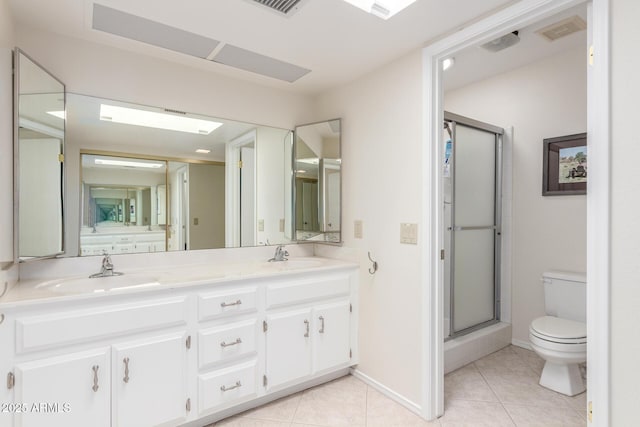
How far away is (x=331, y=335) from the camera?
2324 millimetres

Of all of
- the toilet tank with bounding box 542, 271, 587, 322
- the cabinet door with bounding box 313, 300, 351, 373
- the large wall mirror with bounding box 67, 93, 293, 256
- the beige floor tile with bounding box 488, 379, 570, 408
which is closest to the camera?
the large wall mirror with bounding box 67, 93, 293, 256

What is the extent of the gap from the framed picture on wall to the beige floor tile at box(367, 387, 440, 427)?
2.09 m

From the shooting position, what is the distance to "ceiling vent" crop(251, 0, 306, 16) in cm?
159

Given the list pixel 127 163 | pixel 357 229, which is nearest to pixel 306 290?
pixel 357 229

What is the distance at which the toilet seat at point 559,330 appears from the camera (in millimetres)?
2164

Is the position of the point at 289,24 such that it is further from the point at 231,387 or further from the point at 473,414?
the point at 473,414

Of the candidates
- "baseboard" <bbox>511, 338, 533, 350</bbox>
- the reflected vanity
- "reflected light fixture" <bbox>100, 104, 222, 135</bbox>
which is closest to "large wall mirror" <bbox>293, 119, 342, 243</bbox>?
the reflected vanity

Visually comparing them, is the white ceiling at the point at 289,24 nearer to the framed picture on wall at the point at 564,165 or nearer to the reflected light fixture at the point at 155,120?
the reflected light fixture at the point at 155,120

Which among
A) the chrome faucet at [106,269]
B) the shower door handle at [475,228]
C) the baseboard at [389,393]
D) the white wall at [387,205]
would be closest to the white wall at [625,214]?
the white wall at [387,205]

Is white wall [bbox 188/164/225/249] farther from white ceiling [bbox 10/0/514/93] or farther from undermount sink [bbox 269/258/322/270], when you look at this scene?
white ceiling [bbox 10/0/514/93]

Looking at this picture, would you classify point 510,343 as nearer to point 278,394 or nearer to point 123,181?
point 278,394

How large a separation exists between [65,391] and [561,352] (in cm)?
279

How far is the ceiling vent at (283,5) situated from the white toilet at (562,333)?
8.32ft

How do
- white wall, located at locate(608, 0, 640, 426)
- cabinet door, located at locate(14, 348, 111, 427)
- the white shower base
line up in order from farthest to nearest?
the white shower base < cabinet door, located at locate(14, 348, 111, 427) < white wall, located at locate(608, 0, 640, 426)
